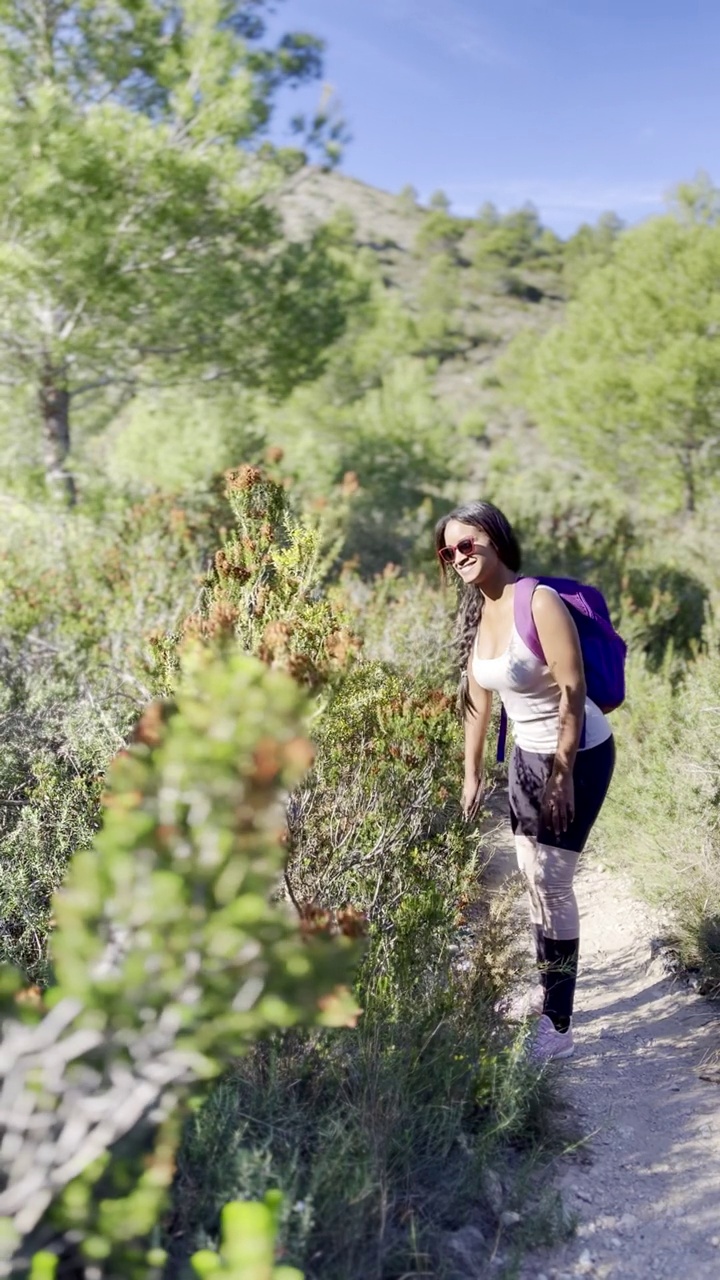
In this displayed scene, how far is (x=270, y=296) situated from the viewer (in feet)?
34.4

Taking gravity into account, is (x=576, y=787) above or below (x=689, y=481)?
below

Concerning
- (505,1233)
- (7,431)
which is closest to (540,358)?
(7,431)

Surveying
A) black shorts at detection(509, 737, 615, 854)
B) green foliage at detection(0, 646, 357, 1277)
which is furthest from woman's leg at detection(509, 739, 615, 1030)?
green foliage at detection(0, 646, 357, 1277)

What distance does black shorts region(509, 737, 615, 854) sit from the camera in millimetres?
2723

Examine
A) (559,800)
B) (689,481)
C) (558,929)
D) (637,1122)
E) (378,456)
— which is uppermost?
(689,481)

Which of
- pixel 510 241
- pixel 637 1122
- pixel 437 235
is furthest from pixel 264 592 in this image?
pixel 437 235

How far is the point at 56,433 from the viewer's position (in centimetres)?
1059

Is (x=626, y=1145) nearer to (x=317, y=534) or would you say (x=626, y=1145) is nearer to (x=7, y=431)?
(x=317, y=534)

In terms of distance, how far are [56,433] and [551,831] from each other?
9.37 meters

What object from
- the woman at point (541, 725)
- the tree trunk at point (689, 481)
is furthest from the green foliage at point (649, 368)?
the woman at point (541, 725)

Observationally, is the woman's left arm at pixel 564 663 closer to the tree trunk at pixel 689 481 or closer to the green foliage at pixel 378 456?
the green foliage at pixel 378 456

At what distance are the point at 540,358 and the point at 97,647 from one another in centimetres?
1681

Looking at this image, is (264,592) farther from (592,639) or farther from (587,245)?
(587,245)

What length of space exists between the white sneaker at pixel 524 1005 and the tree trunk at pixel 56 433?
853 centimetres
